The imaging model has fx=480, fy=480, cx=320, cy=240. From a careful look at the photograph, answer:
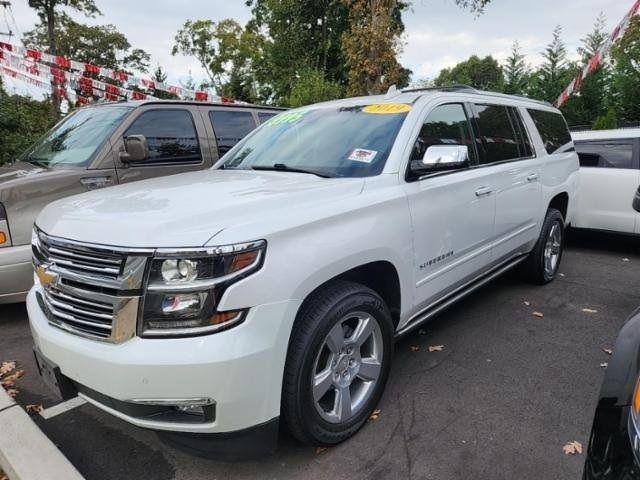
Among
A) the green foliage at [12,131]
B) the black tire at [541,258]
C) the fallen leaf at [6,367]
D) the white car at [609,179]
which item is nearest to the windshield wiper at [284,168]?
the fallen leaf at [6,367]

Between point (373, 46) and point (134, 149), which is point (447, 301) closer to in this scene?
point (134, 149)

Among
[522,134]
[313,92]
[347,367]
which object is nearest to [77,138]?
[347,367]

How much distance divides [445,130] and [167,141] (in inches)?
124

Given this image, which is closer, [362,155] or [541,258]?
[362,155]

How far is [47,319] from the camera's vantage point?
92.0 inches

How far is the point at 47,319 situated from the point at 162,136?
3262 millimetres

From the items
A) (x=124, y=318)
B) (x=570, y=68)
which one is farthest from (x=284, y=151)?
(x=570, y=68)

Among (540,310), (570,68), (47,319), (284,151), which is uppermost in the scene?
(570,68)

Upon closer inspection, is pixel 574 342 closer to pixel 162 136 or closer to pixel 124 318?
pixel 124 318

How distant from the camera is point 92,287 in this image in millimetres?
2070

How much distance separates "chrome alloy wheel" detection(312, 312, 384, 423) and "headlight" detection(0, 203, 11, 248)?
115 inches

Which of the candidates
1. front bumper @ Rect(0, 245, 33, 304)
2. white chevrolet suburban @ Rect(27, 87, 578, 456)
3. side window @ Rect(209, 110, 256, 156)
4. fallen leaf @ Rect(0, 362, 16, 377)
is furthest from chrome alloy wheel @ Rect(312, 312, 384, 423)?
side window @ Rect(209, 110, 256, 156)

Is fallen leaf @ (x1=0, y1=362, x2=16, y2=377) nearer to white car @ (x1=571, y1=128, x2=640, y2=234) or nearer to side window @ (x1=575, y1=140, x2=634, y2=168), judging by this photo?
white car @ (x1=571, y1=128, x2=640, y2=234)

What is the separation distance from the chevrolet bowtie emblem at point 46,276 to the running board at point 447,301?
1896 millimetres
